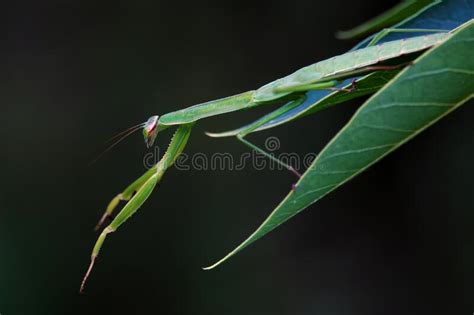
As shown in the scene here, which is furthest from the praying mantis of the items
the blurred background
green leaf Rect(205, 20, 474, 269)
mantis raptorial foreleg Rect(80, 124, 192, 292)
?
the blurred background

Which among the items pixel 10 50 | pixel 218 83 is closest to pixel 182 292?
pixel 218 83

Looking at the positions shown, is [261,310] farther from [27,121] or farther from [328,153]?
[328,153]

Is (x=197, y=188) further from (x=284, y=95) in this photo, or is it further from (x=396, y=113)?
(x=396, y=113)

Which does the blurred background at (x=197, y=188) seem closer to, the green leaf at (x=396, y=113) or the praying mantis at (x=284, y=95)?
the praying mantis at (x=284, y=95)

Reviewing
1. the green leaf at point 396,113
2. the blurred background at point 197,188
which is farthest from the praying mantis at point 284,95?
the blurred background at point 197,188

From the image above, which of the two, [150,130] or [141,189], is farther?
[150,130]

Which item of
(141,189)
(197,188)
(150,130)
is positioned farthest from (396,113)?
(197,188)
